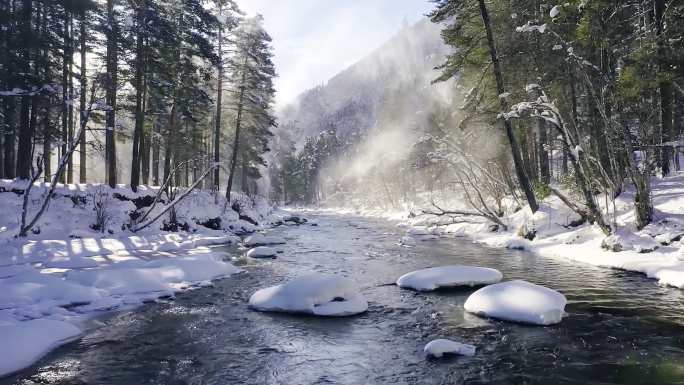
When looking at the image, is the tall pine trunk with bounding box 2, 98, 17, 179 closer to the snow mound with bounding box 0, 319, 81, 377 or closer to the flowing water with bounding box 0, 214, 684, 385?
the flowing water with bounding box 0, 214, 684, 385

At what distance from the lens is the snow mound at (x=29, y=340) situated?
19.3 ft

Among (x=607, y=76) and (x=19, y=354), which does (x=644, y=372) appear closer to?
(x=19, y=354)

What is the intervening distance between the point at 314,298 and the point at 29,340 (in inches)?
182

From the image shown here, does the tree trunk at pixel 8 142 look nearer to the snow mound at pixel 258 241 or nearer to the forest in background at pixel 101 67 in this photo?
the forest in background at pixel 101 67

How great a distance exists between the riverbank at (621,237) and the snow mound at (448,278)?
3.84m

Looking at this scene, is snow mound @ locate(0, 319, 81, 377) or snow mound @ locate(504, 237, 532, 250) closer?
snow mound @ locate(0, 319, 81, 377)

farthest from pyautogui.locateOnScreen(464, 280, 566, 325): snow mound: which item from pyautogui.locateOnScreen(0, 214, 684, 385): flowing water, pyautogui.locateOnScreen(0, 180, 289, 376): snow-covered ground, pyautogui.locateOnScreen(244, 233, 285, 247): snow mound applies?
pyautogui.locateOnScreen(244, 233, 285, 247): snow mound

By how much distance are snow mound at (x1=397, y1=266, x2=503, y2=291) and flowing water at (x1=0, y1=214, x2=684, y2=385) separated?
27 cm

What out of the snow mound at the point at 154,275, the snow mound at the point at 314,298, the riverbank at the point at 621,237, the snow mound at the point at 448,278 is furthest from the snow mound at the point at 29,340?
the riverbank at the point at 621,237

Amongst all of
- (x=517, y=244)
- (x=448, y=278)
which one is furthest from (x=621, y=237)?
(x=448, y=278)

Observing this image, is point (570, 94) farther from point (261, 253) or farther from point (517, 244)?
point (261, 253)

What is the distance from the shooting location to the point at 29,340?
21.0ft

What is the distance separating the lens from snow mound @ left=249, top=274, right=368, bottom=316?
27.6ft

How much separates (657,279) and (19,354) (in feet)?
41.6
